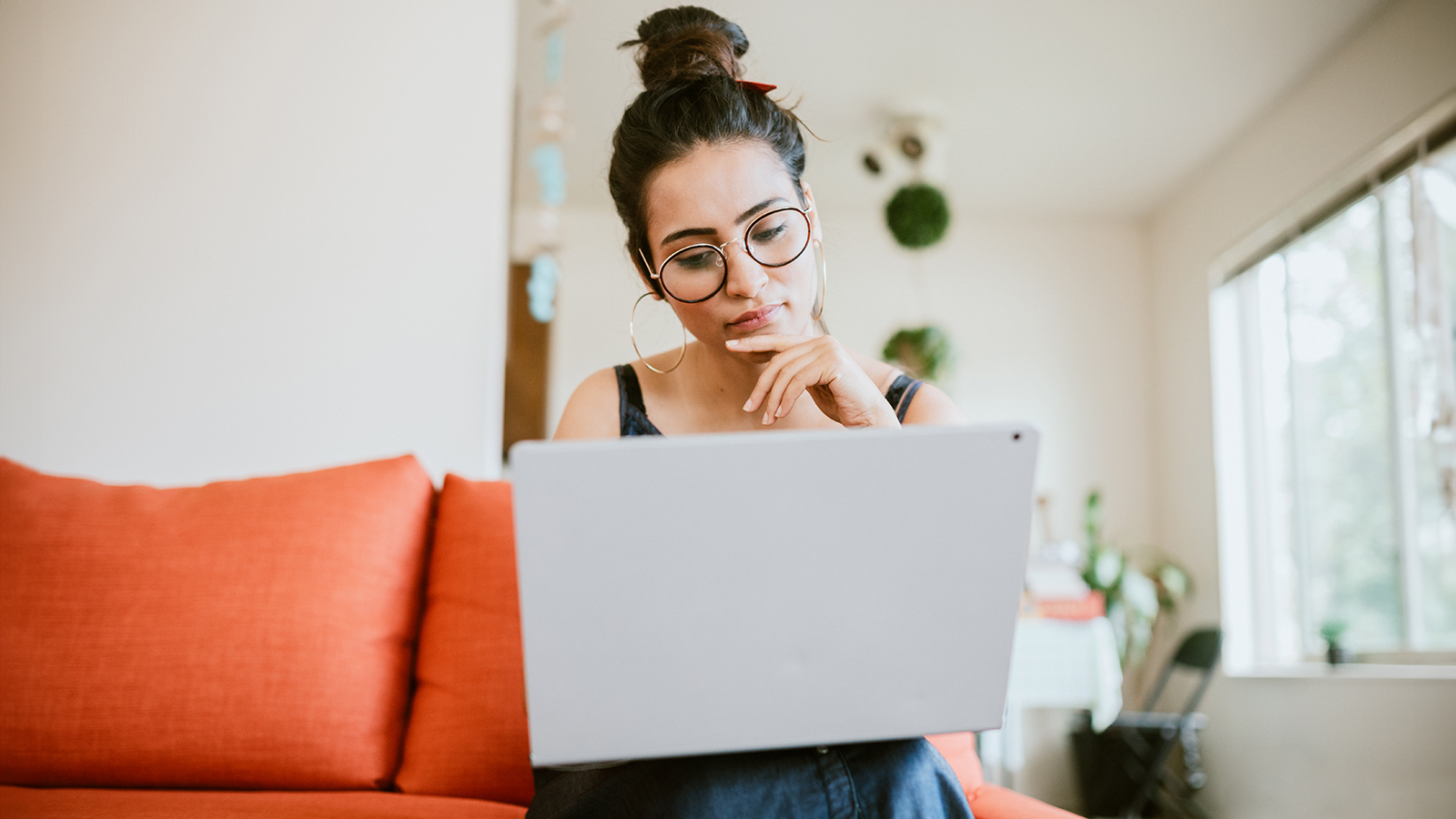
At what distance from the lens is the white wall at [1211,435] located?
247 centimetres

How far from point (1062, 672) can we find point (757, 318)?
7.87 ft

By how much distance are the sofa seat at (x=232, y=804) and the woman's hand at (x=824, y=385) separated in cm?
59

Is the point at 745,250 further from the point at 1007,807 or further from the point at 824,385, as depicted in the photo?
the point at 1007,807

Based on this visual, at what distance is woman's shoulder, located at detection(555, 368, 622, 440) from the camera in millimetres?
1199

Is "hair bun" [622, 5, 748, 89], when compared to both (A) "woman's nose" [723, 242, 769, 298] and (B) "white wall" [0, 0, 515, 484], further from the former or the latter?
(B) "white wall" [0, 0, 515, 484]

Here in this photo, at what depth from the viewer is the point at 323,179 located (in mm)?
1821

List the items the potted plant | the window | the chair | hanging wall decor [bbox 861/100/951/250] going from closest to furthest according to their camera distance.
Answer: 1. the window
2. the potted plant
3. the chair
4. hanging wall decor [bbox 861/100/951/250]

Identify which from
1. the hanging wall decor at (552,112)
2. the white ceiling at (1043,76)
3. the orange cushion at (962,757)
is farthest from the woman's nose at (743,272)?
the hanging wall decor at (552,112)

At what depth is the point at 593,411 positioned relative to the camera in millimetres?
1228

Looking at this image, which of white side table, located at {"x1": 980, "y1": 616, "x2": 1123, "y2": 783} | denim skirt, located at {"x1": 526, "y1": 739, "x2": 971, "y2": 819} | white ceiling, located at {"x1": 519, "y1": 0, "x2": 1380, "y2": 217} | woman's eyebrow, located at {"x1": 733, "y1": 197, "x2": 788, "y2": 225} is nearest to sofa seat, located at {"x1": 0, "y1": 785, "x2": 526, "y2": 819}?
denim skirt, located at {"x1": 526, "y1": 739, "x2": 971, "y2": 819}

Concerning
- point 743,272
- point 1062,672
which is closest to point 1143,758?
point 1062,672

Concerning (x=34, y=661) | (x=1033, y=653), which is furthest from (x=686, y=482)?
(x=1033, y=653)

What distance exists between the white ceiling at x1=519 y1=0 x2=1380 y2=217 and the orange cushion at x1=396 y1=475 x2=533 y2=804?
115cm

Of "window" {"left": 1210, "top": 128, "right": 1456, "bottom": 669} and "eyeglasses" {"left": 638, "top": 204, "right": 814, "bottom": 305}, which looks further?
"window" {"left": 1210, "top": 128, "right": 1456, "bottom": 669}
